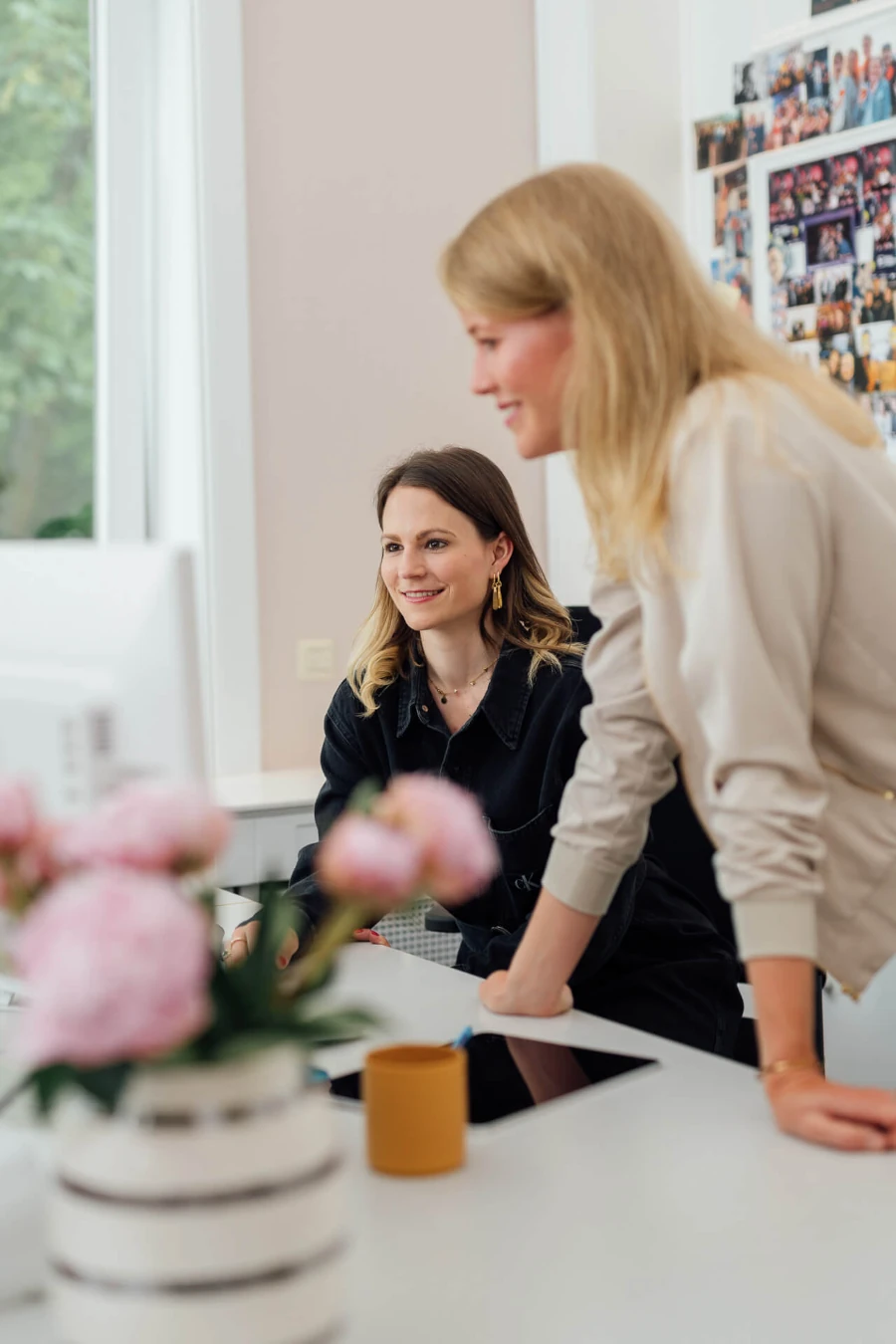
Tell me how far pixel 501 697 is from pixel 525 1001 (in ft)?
1.96

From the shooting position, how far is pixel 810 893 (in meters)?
1.10

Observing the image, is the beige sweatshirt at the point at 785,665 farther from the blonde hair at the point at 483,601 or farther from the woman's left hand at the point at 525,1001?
the blonde hair at the point at 483,601

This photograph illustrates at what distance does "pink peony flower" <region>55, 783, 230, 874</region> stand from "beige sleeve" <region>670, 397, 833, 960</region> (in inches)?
21.5

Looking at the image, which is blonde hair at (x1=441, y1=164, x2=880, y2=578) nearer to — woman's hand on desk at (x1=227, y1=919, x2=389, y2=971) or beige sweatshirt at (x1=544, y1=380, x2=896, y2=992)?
beige sweatshirt at (x1=544, y1=380, x2=896, y2=992)

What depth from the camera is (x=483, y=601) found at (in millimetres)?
2102

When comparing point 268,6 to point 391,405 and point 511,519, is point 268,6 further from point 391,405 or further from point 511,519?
point 511,519

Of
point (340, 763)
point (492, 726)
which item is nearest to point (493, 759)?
point (492, 726)

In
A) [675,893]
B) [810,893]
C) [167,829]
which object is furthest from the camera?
[675,893]

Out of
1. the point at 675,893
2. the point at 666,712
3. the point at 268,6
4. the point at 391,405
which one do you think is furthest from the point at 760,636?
the point at 268,6

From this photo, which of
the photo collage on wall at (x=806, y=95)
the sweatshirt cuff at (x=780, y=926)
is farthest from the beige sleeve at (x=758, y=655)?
the photo collage on wall at (x=806, y=95)

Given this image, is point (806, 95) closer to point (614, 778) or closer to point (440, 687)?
point (440, 687)

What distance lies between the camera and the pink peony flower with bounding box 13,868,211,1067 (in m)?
0.53

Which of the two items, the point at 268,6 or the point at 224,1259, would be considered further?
the point at 268,6

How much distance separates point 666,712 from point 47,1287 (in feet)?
2.05
